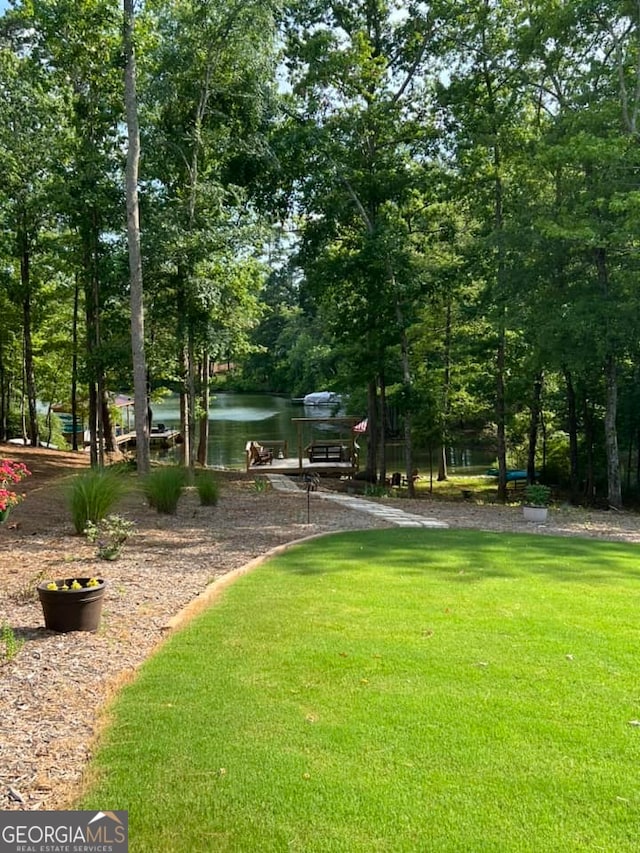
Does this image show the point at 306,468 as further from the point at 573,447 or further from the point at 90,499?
the point at 90,499

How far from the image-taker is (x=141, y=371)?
11.4 m

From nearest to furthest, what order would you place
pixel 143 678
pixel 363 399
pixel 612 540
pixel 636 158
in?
pixel 143 678, pixel 612 540, pixel 636 158, pixel 363 399

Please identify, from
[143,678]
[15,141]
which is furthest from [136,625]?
[15,141]

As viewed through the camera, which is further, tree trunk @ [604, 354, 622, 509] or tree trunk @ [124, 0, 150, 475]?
tree trunk @ [604, 354, 622, 509]

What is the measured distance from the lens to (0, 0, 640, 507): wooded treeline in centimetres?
1243

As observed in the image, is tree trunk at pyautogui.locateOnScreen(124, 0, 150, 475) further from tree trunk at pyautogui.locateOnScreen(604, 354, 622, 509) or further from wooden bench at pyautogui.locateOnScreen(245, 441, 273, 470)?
tree trunk at pyautogui.locateOnScreen(604, 354, 622, 509)

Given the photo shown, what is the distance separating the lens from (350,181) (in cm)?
1499

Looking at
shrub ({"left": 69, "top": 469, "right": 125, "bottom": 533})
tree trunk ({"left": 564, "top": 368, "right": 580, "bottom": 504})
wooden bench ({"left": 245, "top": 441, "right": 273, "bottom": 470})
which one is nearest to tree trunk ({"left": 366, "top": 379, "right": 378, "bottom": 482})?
wooden bench ({"left": 245, "top": 441, "right": 273, "bottom": 470})

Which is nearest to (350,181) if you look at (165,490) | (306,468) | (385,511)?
(306,468)

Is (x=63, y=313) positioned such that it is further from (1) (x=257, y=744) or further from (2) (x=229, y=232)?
(1) (x=257, y=744)

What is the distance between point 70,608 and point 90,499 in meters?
3.04

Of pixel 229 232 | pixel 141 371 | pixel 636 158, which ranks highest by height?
pixel 636 158

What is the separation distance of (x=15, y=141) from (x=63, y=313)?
7732mm

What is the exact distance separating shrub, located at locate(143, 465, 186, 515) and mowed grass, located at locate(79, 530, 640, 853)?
3.88 metres
